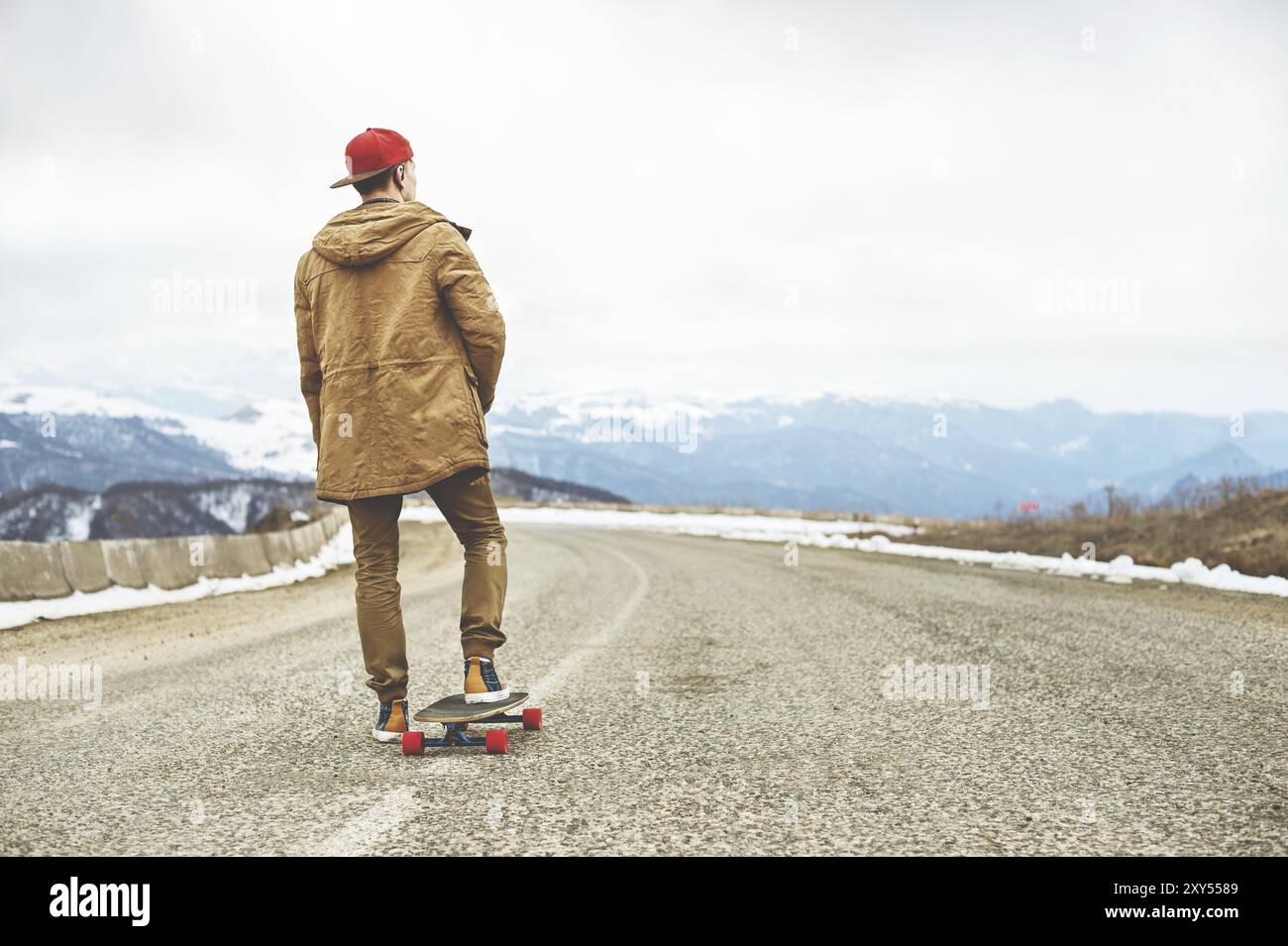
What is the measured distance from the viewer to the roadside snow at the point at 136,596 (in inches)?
361

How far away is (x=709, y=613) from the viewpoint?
862cm

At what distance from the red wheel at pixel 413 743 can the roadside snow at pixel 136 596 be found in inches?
292

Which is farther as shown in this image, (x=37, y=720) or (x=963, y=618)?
(x=963, y=618)

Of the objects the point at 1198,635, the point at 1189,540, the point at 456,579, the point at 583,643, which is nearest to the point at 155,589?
the point at 456,579

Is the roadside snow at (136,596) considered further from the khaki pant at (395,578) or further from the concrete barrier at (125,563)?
the khaki pant at (395,578)

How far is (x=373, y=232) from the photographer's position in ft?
12.1

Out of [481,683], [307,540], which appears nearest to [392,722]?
[481,683]

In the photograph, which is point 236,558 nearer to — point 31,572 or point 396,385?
point 31,572

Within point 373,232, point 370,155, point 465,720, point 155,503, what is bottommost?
point 155,503

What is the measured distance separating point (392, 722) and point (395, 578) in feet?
2.00

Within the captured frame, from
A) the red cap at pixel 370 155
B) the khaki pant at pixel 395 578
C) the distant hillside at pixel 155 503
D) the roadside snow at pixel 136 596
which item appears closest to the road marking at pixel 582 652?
the khaki pant at pixel 395 578

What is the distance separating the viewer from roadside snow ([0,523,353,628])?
30.0 ft
